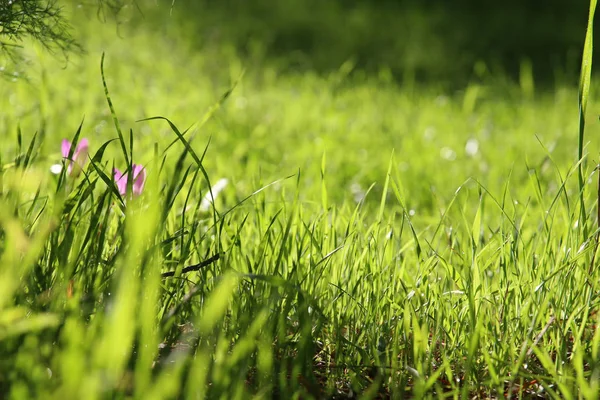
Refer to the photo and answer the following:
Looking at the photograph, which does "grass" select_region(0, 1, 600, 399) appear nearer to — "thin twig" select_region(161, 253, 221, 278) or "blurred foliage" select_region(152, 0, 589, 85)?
"thin twig" select_region(161, 253, 221, 278)

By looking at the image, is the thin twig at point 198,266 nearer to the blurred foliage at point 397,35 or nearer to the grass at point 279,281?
the grass at point 279,281

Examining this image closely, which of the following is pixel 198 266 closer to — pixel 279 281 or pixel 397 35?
pixel 279 281

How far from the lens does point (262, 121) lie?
400cm

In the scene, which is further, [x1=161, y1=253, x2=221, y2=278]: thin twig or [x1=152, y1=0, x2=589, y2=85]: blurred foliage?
[x1=152, y1=0, x2=589, y2=85]: blurred foliage

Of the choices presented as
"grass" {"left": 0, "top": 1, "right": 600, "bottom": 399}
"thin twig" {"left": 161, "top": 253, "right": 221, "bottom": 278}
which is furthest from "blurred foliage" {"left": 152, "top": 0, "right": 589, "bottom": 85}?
"thin twig" {"left": 161, "top": 253, "right": 221, "bottom": 278}

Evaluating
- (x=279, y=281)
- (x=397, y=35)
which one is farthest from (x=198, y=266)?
(x=397, y=35)

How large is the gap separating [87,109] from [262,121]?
92 cm

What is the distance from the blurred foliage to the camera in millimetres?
6293

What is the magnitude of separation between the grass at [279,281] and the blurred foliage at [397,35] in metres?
2.77

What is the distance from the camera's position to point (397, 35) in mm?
7062

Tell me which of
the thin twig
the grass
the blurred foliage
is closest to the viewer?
the grass

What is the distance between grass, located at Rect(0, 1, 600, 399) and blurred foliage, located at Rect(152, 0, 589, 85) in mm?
2773

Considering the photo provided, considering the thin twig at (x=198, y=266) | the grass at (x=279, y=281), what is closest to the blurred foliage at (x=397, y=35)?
the grass at (x=279, y=281)

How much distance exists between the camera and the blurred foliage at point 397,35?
629 centimetres
